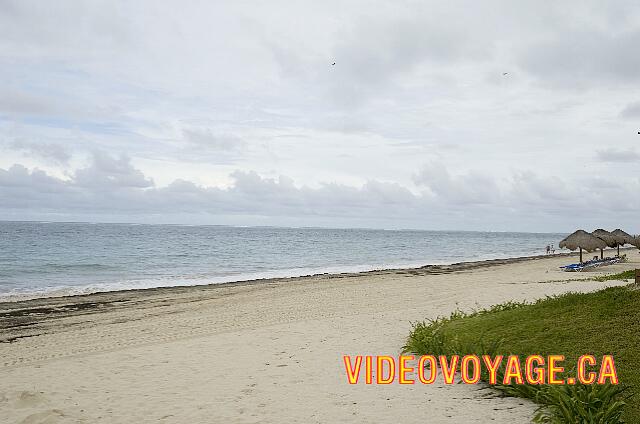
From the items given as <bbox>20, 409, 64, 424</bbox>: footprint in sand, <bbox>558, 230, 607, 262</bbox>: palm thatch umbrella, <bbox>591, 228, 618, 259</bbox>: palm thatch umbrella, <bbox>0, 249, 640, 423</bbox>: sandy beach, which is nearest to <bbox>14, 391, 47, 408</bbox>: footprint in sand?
<bbox>0, 249, 640, 423</bbox>: sandy beach

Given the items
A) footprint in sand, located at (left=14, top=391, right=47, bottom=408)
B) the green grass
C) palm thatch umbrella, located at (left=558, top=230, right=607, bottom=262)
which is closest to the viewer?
the green grass

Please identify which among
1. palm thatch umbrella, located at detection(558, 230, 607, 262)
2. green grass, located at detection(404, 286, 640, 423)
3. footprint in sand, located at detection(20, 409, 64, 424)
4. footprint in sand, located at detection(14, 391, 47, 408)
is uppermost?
palm thatch umbrella, located at detection(558, 230, 607, 262)

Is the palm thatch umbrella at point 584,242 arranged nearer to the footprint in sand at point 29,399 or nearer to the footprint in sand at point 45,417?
the footprint in sand at point 29,399

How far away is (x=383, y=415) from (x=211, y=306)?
557 inches

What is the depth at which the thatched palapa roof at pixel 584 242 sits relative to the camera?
31045 millimetres

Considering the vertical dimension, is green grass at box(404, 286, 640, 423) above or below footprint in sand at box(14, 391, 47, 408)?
above

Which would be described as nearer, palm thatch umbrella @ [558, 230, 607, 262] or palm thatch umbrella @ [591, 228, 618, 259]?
palm thatch umbrella @ [558, 230, 607, 262]

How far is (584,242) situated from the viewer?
103 ft

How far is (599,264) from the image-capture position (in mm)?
32656

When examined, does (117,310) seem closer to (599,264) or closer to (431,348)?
(431,348)

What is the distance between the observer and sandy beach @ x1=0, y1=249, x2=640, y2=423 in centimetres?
702

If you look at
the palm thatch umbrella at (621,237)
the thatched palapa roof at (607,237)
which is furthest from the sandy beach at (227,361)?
the palm thatch umbrella at (621,237)

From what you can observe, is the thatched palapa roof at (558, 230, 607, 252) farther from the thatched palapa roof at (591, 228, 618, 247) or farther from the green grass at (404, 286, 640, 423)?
the green grass at (404, 286, 640, 423)

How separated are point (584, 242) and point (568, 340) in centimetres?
2718
